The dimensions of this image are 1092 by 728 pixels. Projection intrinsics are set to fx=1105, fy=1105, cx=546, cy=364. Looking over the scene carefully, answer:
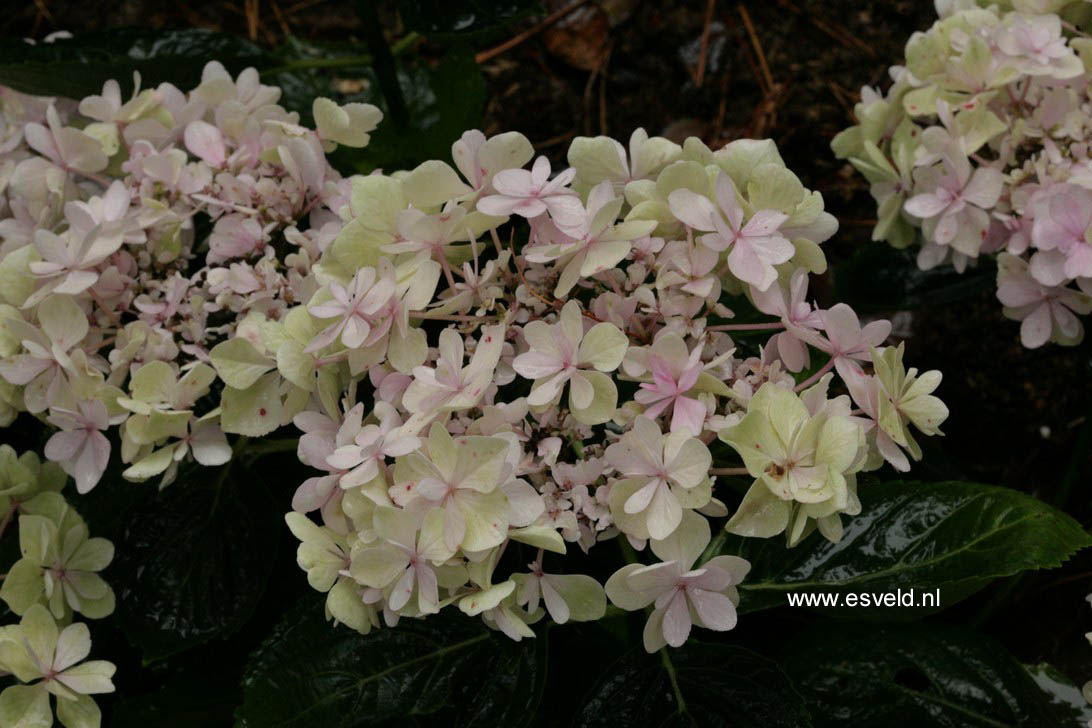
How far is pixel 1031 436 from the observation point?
139 centimetres

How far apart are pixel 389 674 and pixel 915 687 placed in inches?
19.8

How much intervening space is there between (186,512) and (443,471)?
1.49 feet

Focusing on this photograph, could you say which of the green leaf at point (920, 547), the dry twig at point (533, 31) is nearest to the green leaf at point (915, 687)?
the green leaf at point (920, 547)

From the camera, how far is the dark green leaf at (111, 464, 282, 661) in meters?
0.96

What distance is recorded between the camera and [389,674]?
2.84 feet

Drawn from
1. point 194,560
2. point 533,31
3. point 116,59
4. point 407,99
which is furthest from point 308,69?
point 194,560

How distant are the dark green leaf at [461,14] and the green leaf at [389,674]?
58cm

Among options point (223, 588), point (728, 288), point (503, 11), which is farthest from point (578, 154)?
point (223, 588)

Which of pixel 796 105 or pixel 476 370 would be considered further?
pixel 796 105

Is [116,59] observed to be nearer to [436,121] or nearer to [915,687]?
[436,121]

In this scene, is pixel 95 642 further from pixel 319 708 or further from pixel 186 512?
pixel 319 708

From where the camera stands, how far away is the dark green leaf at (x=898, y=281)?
120cm

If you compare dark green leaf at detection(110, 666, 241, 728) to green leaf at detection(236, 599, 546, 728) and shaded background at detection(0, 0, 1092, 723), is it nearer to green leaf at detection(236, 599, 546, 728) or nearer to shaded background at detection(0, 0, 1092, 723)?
green leaf at detection(236, 599, 546, 728)

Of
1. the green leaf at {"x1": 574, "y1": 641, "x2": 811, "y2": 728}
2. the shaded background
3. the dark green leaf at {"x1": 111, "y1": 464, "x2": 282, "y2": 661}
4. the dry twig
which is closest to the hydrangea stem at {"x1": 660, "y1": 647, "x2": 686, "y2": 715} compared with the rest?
the green leaf at {"x1": 574, "y1": 641, "x2": 811, "y2": 728}
